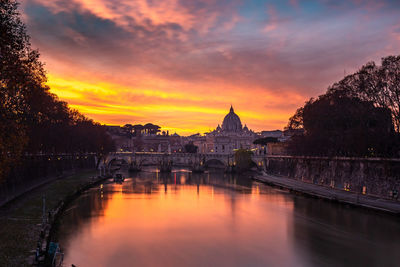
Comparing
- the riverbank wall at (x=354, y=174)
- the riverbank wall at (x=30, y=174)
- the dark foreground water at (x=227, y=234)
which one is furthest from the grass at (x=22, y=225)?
the riverbank wall at (x=354, y=174)

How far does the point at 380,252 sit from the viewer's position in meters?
29.9

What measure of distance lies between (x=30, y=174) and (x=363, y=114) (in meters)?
43.7

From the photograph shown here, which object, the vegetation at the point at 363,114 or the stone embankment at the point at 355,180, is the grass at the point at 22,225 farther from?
the vegetation at the point at 363,114

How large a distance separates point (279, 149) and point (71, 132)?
2396 inches

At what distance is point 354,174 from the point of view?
55.9 meters

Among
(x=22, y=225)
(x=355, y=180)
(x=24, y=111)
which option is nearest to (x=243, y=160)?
(x=355, y=180)

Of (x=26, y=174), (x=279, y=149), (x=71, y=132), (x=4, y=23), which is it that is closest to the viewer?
(x=4, y=23)

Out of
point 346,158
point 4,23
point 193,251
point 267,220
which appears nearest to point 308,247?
point 193,251

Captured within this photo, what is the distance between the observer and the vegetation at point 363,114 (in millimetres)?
47719

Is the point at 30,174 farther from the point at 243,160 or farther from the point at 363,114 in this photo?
the point at 243,160

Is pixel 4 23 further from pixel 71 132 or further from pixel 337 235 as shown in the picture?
pixel 71 132

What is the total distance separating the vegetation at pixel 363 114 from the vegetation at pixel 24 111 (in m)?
36.1

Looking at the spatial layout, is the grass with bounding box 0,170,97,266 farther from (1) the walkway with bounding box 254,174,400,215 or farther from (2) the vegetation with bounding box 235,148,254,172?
(2) the vegetation with bounding box 235,148,254,172

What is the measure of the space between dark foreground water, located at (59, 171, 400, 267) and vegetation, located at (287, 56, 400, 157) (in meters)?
8.80
